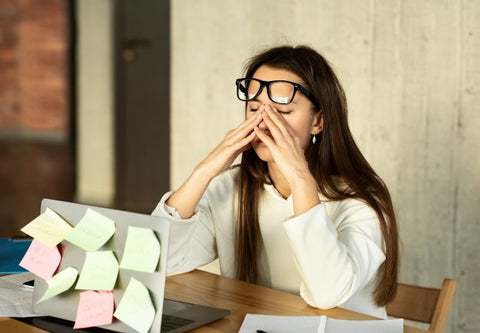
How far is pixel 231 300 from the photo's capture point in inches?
55.5

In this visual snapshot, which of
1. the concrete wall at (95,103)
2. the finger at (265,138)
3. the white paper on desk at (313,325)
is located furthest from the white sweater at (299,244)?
the concrete wall at (95,103)

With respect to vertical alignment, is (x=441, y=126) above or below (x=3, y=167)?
above

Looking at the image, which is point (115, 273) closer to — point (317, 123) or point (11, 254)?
point (11, 254)

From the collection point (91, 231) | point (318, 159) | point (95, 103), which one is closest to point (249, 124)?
point (318, 159)

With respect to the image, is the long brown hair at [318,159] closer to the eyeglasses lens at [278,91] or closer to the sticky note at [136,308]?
the eyeglasses lens at [278,91]

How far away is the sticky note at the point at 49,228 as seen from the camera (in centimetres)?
128

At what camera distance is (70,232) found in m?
1.26

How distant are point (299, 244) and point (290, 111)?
44 centimetres

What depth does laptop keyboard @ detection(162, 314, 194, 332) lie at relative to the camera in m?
1.22

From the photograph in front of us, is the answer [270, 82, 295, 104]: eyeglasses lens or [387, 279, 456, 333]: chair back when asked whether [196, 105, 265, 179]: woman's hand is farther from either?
[387, 279, 456, 333]: chair back

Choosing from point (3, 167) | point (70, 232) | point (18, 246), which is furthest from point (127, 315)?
point (3, 167)

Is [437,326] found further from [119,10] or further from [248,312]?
[119,10]

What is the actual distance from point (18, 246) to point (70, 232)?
646 millimetres

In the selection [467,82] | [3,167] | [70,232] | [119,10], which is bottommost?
[3,167]
